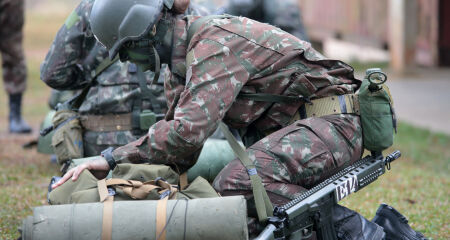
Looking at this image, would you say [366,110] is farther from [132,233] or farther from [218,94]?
[132,233]

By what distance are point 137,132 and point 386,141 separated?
209 centimetres

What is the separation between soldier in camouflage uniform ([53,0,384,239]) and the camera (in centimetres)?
352

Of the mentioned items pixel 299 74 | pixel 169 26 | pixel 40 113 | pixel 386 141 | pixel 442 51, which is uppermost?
pixel 169 26

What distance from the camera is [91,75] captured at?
5.30 metres

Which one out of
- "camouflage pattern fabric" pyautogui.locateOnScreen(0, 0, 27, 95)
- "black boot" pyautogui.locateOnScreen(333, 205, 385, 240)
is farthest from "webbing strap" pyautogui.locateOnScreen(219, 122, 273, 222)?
"camouflage pattern fabric" pyautogui.locateOnScreen(0, 0, 27, 95)

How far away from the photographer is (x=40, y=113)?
11.6m

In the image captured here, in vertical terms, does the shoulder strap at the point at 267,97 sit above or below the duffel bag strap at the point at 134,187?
above

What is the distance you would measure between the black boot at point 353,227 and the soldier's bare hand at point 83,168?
1343 millimetres

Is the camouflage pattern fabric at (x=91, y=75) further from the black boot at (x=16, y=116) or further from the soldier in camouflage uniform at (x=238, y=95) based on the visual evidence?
the black boot at (x=16, y=116)

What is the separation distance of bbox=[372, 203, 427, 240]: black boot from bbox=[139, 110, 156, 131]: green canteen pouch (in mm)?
1821

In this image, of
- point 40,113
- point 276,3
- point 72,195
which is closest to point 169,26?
point 72,195

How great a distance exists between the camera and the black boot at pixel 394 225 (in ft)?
13.4

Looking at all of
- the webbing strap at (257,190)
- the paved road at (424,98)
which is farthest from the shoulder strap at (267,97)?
the paved road at (424,98)

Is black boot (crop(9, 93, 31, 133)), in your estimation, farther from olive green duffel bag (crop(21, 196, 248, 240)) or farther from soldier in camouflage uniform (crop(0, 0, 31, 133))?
olive green duffel bag (crop(21, 196, 248, 240))
